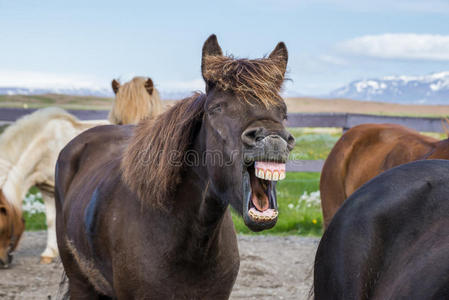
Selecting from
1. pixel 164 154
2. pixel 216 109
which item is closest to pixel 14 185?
pixel 164 154

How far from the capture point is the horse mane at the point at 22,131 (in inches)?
253

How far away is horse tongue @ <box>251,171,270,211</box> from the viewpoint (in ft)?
6.72

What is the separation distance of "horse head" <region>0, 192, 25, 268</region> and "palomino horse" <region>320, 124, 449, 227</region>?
11.1 ft

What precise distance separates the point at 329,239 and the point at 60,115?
17.0 feet

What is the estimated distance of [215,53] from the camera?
8.05 feet

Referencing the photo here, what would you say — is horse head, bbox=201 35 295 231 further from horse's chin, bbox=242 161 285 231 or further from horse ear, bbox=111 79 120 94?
horse ear, bbox=111 79 120 94

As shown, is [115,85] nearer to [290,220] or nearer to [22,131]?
[22,131]

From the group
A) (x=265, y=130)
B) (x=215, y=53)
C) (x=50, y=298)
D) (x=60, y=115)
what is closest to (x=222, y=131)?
(x=265, y=130)

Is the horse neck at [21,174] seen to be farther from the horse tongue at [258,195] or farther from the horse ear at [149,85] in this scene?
the horse tongue at [258,195]

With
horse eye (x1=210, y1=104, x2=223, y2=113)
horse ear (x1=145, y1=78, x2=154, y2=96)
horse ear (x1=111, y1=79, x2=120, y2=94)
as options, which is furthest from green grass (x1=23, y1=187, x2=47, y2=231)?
horse eye (x1=210, y1=104, x2=223, y2=113)

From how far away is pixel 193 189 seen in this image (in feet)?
8.37

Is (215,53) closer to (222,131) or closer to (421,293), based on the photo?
(222,131)

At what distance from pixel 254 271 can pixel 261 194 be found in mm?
3726

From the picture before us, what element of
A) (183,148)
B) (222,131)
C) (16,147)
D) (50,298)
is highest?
(222,131)
